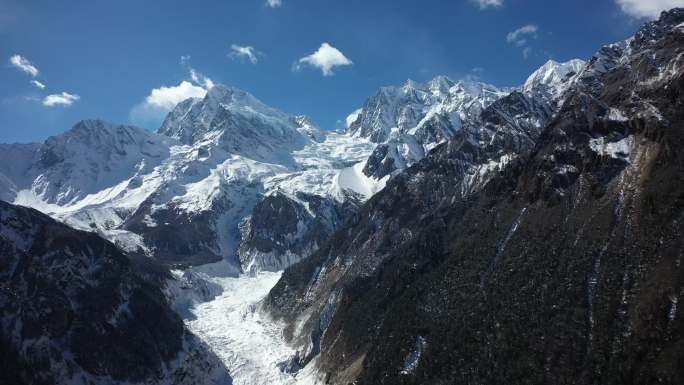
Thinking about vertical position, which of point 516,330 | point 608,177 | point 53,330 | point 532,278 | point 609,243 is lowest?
point 53,330

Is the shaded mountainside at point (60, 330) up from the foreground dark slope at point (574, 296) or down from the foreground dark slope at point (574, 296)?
down

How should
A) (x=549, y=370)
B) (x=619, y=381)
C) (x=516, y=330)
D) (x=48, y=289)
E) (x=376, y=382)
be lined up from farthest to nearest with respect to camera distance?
(x=48, y=289)
(x=376, y=382)
(x=516, y=330)
(x=549, y=370)
(x=619, y=381)

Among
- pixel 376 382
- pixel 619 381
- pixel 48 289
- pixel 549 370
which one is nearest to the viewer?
pixel 619 381

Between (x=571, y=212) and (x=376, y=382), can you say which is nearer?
(x=376, y=382)

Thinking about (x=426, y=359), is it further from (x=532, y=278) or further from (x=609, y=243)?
(x=609, y=243)

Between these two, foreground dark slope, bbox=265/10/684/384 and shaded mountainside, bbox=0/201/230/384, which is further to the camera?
shaded mountainside, bbox=0/201/230/384

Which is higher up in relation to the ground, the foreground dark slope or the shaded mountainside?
the foreground dark slope

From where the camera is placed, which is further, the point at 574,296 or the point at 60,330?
the point at 60,330

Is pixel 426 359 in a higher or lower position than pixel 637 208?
lower

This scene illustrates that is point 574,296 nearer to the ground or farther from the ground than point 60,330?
farther from the ground

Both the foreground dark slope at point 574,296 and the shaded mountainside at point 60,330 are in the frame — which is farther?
the shaded mountainside at point 60,330

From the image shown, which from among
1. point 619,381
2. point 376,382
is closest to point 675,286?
point 619,381
